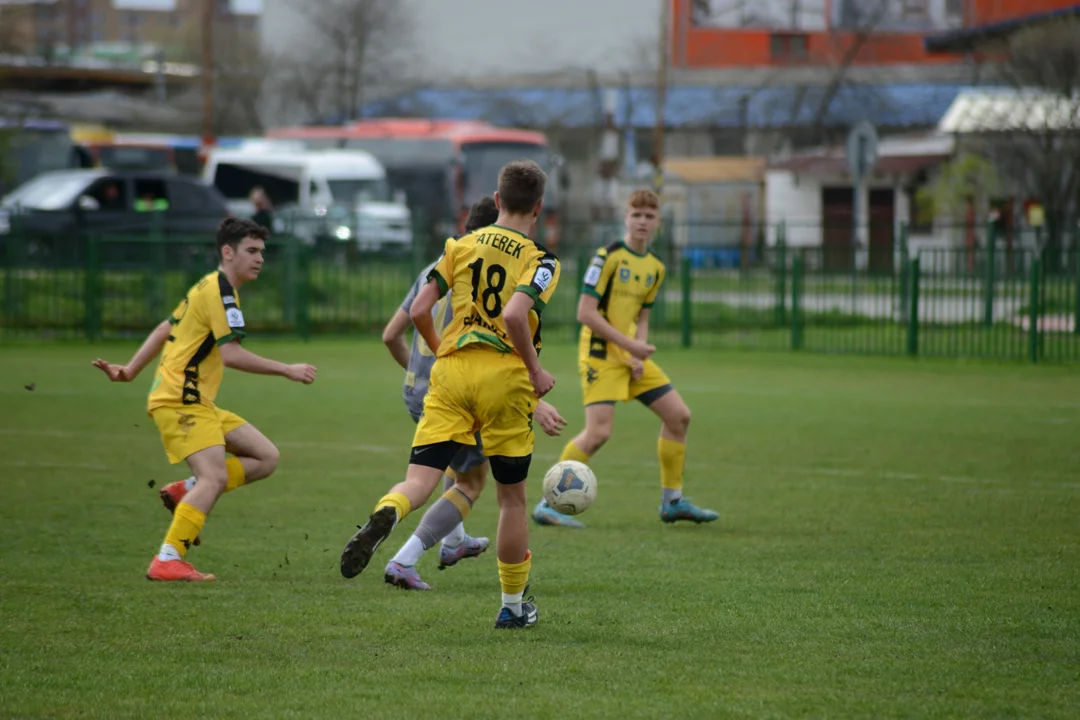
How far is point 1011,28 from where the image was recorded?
127 ft

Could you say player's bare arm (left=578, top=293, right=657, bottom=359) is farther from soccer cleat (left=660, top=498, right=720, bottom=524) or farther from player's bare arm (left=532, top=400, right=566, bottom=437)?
player's bare arm (left=532, top=400, right=566, bottom=437)

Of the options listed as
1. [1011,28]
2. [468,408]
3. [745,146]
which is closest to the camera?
[468,408]

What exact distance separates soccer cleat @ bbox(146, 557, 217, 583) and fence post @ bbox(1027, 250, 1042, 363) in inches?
619

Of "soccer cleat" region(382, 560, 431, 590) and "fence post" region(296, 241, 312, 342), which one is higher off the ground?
"fence post" region(296, 241, 312, 342)

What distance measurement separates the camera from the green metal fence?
68.0ft

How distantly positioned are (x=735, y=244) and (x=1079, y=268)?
736cm

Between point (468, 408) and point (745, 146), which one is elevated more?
point (745, 146)

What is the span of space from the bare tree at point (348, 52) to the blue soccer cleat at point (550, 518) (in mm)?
49151

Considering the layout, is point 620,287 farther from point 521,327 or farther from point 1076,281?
point 1076,281

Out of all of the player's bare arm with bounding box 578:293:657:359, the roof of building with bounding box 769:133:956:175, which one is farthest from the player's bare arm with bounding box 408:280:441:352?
the roof of building with bounding box 769:133:956:175

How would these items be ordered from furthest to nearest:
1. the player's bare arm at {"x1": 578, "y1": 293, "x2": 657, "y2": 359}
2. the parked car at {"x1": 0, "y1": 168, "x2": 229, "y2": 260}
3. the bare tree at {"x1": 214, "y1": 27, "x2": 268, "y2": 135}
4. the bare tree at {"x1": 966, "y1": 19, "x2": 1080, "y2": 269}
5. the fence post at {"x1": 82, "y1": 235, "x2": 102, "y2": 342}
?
the bare tree at {"x1": 214, "y1": 27, "x2": 268, "y2": 135} < the bare tree at {"x1": 966, "y1": 19, "x2": 1080, "y2": 269} < the parked car at {"x1": 0, "y1": 168, "x2": 229, "y2": 260} < the fence post at {"x1": 82, "y1": 235, "x2": 102, "y2": 342} < the player's bare arm at {"x1": 578, "y1": 293, "x2": 657, "y2": 359}

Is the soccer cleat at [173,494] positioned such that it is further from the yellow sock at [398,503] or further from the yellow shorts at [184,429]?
the yellow sock at [398,503]

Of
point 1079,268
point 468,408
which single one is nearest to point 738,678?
point 468,408

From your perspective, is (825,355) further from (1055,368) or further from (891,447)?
(891,447)
